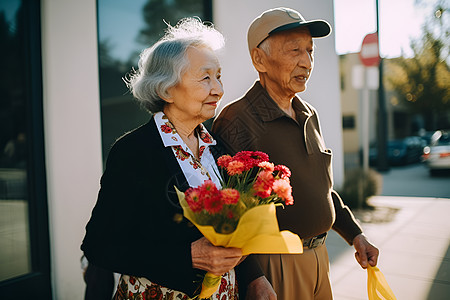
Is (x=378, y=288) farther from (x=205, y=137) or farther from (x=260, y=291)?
(x=205, y=137)

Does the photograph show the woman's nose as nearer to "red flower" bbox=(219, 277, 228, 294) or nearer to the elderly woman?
the elderly woman

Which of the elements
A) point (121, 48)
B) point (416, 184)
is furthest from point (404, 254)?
point (416, 184)

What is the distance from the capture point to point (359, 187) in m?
8.31

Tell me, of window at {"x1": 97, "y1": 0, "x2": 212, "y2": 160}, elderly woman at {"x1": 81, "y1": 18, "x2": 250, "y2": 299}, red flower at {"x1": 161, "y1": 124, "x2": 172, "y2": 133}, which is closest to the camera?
elderly woman at {"x1": 81, "y1": 18, "x2": 250, "y2": 299}

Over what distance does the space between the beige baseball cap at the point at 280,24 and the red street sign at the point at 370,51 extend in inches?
243

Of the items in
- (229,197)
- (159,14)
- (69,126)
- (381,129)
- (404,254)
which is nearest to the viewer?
(229,197)

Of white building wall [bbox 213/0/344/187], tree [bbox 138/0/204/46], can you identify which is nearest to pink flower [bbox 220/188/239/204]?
tree [bbox 138/0/204/46]

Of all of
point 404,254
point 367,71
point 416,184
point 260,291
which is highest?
point 367,71

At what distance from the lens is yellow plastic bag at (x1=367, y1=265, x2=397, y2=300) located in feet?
6.45

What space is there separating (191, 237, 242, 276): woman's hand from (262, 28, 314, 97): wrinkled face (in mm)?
1047

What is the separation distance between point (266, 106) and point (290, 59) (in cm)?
28

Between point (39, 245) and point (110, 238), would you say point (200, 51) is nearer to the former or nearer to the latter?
point (110, 238)

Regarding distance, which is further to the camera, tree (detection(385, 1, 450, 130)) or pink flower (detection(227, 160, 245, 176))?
tree (detection(385, 1, 450, 130))

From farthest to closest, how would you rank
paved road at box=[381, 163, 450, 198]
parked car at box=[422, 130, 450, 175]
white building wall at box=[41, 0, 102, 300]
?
parked car at box=[422, 130, 450, 175] → paved road at box=[381, 163, 450, 198] → white building wall at box=[41, 0, 102, 300]
